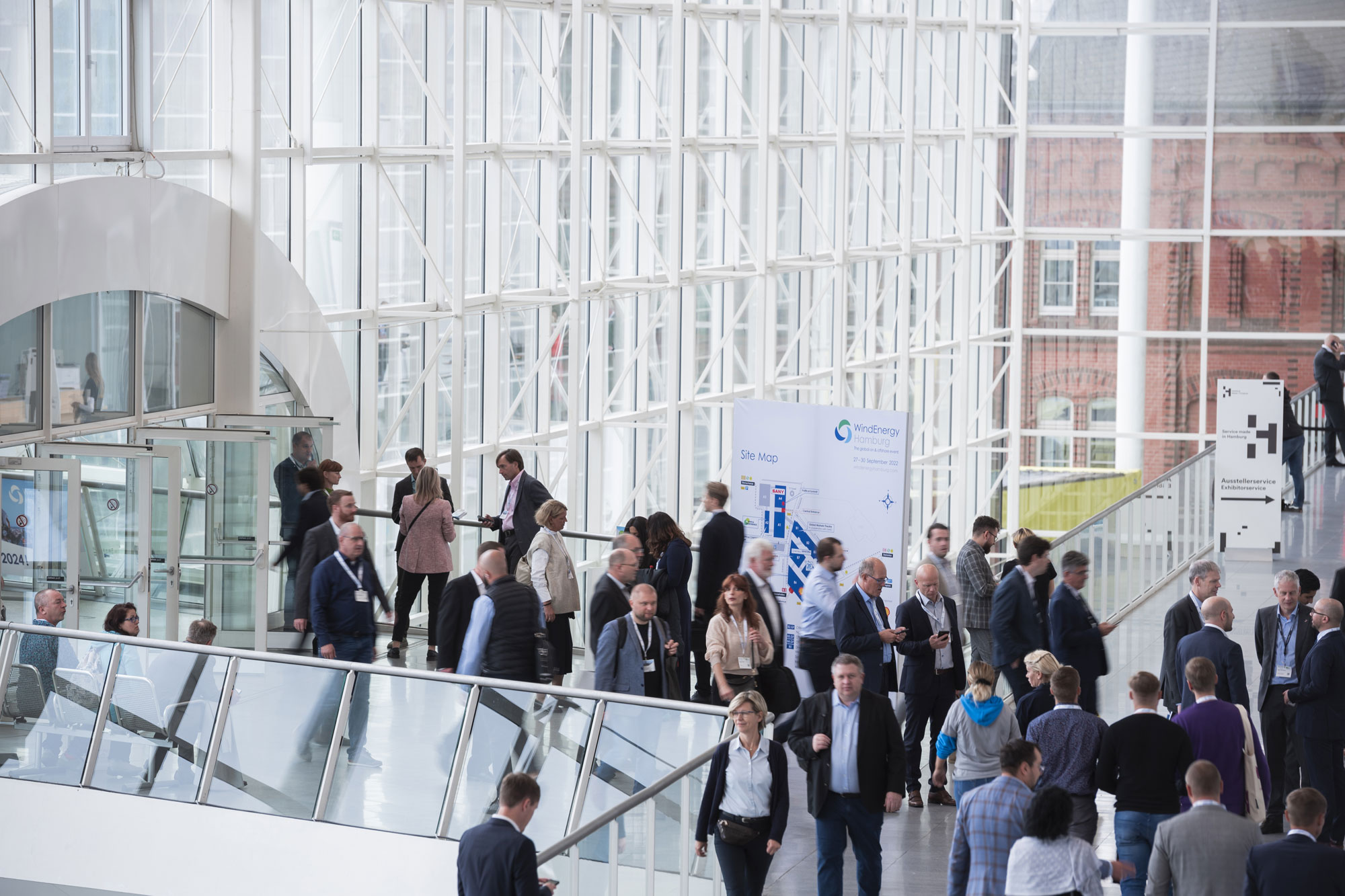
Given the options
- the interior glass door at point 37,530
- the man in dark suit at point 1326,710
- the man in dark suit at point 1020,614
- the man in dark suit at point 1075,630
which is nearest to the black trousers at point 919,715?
the man in dark suit at point 1020,614

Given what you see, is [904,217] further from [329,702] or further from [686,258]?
[329,702]

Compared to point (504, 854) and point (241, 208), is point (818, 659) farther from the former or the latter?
point (241, 208)

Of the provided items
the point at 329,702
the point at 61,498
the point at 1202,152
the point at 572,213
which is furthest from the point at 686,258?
the point at 329,702

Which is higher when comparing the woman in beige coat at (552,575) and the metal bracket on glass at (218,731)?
the woman in beige coat at (552,575)

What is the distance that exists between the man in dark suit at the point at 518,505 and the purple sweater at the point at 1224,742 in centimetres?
600

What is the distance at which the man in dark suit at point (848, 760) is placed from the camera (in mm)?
7785

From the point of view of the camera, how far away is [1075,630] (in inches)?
386

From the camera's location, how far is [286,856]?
980 cm

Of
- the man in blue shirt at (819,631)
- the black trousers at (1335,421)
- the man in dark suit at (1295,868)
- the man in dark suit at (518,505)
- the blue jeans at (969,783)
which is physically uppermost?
the black trousers at (1335,421)

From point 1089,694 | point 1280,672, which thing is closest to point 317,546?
point 1089,694

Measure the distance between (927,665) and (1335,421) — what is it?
13746 millimetres

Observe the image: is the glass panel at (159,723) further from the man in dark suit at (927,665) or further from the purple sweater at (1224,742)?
the purple sweater at (1224,742)

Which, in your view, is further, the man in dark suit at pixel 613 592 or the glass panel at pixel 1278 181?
the glass panel at pixel 1278 181

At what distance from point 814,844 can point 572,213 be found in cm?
1075
